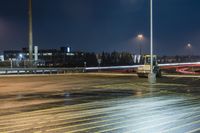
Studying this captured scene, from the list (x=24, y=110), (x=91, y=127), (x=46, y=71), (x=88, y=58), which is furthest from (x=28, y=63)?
(x=91, y=127)

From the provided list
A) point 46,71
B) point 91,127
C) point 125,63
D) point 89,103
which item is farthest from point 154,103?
point 125,63

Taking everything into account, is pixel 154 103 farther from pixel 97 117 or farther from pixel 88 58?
pixel 88 58

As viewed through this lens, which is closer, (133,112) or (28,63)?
(133,112)

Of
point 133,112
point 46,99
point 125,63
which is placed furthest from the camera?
point 125,63

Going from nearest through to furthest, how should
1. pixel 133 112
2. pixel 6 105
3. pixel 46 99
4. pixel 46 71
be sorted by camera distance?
1. pixel 133 112
2. pixel 6 105
3. pixel 46 99
4. pixel 46 71

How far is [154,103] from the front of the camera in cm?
1812

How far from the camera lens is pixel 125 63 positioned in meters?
Answer: 94.6

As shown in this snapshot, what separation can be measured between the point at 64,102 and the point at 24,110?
306 cm

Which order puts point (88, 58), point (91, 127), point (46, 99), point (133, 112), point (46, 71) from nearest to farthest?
point (91, 127) < point (133, 112) < point (46, 99) < point (46, 71) < point (88, 58)

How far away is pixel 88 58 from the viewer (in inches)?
3376

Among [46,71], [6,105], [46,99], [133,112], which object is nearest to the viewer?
[133,112]

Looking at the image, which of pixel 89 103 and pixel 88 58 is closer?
pixel 89 103

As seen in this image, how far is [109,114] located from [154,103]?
3.95m

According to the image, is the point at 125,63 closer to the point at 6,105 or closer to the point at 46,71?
the point at 46,71
